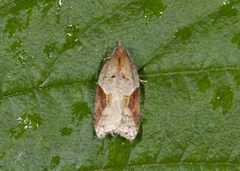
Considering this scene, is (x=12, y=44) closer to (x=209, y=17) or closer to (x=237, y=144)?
(x=209, y=17)

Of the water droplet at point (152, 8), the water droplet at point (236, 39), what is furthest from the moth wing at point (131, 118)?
the water droplet at point (236, 39)

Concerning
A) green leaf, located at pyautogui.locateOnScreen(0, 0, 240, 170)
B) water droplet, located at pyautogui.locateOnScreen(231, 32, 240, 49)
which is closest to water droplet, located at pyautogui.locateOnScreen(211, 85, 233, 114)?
green leaf, located at pyautogui.locateOnScreen(0, 0, 240, 170)

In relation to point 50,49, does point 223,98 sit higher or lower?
lower

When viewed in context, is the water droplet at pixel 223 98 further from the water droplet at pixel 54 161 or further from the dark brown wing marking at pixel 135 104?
the water droplet at pixel 54 161

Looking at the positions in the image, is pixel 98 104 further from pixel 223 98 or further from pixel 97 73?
pixel 223 98

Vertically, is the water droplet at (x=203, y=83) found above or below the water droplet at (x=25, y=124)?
above

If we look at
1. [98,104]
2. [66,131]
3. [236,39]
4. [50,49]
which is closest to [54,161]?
[66,131]
